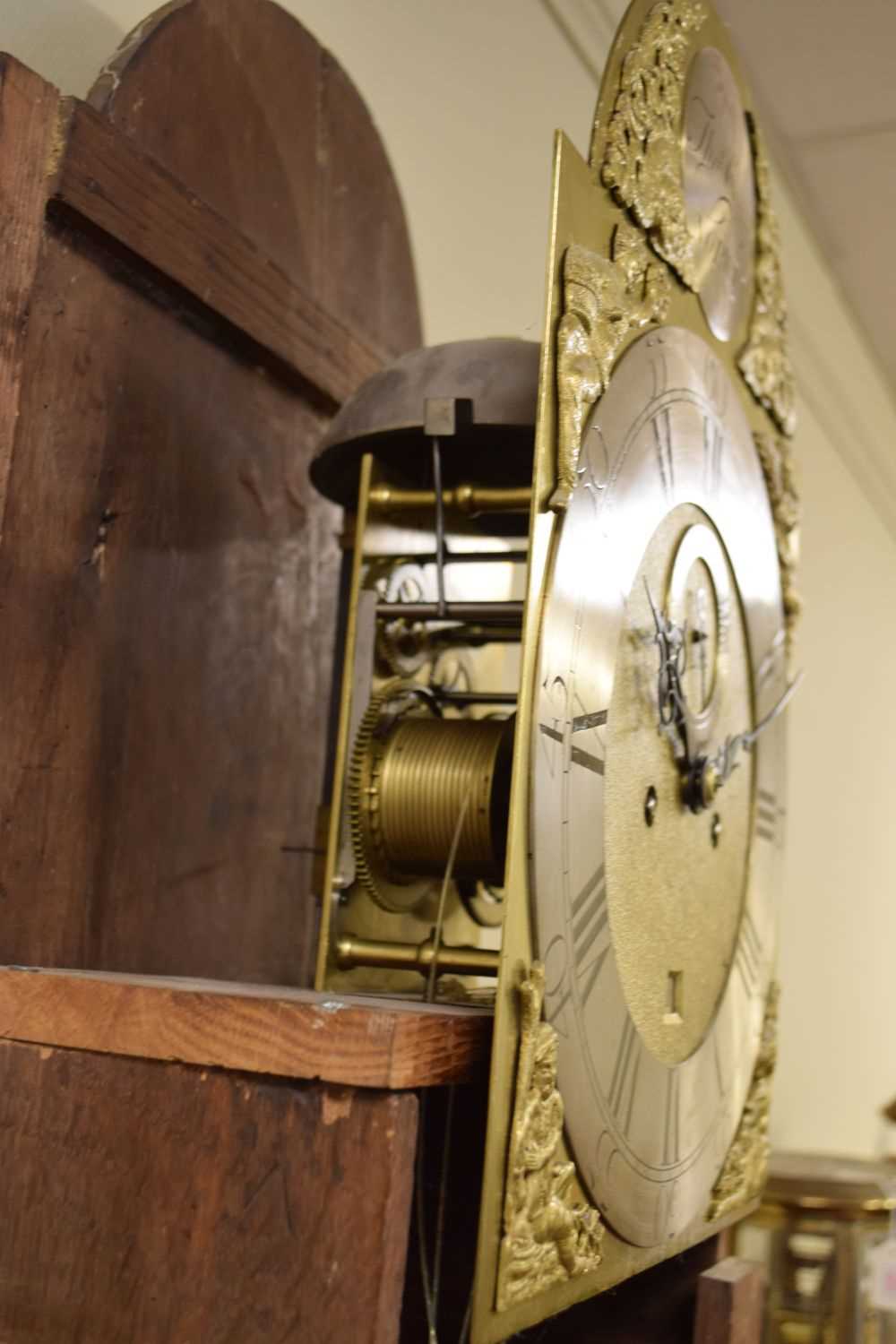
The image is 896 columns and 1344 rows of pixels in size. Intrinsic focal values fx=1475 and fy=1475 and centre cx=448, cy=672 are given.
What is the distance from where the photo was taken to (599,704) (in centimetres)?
94

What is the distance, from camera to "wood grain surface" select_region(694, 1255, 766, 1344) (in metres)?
1.08

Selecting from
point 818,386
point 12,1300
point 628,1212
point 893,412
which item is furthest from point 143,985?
point 893,412

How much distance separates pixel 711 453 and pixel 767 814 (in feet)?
1.17

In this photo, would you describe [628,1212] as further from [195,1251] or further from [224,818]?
[224,818]

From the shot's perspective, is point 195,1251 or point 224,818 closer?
point 195,1251

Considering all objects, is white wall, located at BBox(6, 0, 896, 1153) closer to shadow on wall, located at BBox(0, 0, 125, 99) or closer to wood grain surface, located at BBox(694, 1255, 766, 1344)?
shadow on wall, located at BBox(0, 0, 125, 99)

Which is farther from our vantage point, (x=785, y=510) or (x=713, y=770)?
(x=785, y=510)

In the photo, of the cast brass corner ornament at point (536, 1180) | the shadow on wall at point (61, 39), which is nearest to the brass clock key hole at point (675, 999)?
the cast brass corner ornament at point (536, 1180)

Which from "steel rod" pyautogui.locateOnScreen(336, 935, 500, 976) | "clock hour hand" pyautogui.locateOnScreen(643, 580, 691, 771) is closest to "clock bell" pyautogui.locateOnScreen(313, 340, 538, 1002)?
"steel rod" pyautogui.locateOnScreen(336, 935, 500, 976)

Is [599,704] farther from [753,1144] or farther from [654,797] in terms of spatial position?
[753,1144]

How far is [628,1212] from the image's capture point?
0.96 m

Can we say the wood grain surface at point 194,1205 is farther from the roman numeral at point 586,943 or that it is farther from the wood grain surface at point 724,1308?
the wood grain surface at point 724,1308

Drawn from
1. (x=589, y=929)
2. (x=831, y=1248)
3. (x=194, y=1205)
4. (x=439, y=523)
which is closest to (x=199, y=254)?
(x=439, y=523)

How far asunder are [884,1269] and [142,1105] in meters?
1.00
